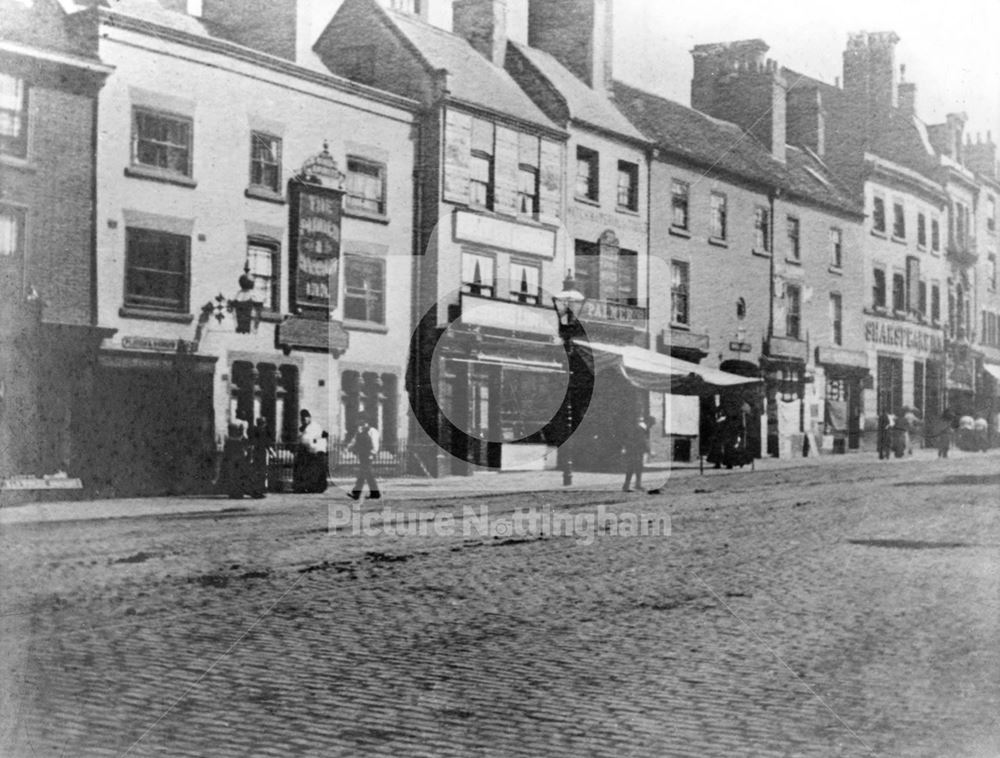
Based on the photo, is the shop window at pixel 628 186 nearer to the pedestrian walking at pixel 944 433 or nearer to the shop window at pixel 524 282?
the shop window at pixel 524 282

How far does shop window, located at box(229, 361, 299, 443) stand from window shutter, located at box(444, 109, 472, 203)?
1.59m

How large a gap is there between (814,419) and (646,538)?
64.6 inches

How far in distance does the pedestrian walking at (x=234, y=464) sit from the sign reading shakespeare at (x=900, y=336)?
4530 mm

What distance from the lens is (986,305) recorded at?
734cm

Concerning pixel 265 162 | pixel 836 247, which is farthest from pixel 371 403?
pixel 836 247

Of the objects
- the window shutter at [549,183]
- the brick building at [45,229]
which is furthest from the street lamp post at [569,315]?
the brick building at [45,229]

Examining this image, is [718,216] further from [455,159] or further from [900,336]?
[455,159]

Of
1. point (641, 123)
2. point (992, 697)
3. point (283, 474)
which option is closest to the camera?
point (992, 697)

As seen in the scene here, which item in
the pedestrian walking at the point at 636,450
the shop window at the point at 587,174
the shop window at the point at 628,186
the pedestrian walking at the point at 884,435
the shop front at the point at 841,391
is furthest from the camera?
the pedestrian walking at the point at 884,435

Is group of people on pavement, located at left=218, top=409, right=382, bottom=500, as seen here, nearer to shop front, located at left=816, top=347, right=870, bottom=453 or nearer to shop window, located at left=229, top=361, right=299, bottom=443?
shop window, located at left=229, top=361, right=299, bottom=443

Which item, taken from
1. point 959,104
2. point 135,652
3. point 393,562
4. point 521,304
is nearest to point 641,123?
point 521,304

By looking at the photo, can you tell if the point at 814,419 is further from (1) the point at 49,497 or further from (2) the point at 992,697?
(1) the point at 49,497

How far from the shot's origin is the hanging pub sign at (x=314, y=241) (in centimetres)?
563

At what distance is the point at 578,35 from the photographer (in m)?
6.39
